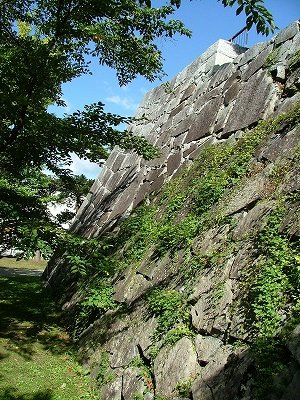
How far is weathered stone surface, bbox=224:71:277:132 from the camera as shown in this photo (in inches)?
232

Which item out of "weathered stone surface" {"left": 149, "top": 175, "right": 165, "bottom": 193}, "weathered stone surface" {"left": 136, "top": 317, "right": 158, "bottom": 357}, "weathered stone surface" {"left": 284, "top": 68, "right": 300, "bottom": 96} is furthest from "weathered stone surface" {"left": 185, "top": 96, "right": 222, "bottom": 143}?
"weathered stone surface" {"left": 136, "top": 317, "right": 158, "bottom": 357}

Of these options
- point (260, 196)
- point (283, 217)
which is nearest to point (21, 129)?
point (260, 196)

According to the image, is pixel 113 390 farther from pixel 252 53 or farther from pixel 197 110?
pixel 252 53

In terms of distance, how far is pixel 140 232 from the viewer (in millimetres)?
6473

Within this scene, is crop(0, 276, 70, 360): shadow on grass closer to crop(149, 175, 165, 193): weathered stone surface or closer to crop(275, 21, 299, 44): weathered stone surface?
crop(149, 175, 165, 193): weathered stone surface

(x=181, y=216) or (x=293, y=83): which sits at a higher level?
(x=293, y=83)

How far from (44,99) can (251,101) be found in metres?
3.73

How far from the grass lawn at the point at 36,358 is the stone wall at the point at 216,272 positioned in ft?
1.07

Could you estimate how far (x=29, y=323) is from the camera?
6.79 metres

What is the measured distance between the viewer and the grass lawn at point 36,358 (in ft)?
14.3

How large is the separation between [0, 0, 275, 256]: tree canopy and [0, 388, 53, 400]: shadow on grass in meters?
1.93

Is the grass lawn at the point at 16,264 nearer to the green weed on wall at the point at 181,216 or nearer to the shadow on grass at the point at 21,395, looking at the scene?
the green weed on wall at the point at 181,216

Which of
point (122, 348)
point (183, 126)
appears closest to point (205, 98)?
point (183, 126)

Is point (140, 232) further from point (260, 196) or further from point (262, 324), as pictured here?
point (262, 324)
